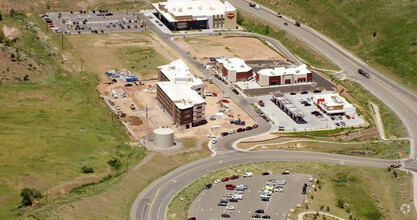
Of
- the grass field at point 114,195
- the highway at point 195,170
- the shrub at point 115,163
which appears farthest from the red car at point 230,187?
the shrub at point 115,163

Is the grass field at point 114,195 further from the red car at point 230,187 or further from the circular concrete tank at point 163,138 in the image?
the red car at point 230,187

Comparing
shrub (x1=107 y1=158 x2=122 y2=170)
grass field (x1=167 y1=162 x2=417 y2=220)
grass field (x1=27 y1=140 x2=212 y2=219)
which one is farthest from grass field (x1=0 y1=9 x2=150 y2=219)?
grass field (x1=167 y1=162 x2=417 y2=220)

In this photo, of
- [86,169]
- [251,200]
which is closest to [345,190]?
[251,200]

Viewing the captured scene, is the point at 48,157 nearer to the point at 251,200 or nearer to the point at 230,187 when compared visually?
the point at 230,187

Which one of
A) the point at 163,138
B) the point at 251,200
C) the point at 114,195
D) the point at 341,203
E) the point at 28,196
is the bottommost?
the point at 341,203

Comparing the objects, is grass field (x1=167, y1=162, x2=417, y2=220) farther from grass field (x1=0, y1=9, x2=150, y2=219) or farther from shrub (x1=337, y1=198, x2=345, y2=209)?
grass field (x1=0, y1=9, x2=150, y2=219)
